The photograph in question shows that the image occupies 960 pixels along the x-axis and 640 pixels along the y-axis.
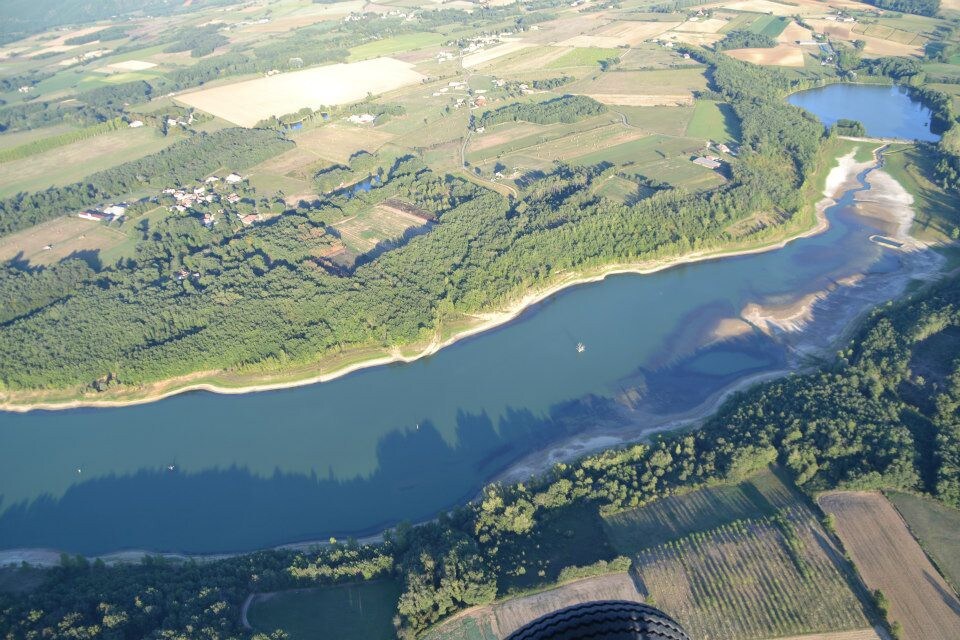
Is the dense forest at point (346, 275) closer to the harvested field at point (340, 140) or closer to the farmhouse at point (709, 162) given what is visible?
the farmhouse at point (709, 162)

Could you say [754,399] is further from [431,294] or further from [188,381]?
[188,381]

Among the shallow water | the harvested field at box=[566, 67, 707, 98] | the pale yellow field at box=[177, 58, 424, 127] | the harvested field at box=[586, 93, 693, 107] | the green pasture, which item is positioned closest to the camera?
the shallow water

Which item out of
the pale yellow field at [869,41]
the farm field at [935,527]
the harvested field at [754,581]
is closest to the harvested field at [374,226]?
the harvested field at [754,581]

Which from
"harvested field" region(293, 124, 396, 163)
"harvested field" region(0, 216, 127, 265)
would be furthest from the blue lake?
"harvested field" region(0, 216, 127, 265)

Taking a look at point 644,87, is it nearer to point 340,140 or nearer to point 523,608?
point 340,140

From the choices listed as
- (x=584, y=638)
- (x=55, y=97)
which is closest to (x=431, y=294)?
(x=584, y=638)

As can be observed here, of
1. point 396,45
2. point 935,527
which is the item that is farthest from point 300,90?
point 935,527

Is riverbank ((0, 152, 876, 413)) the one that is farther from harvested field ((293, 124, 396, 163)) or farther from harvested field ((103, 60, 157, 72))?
harvested field ((103, 60, 157, 72))
